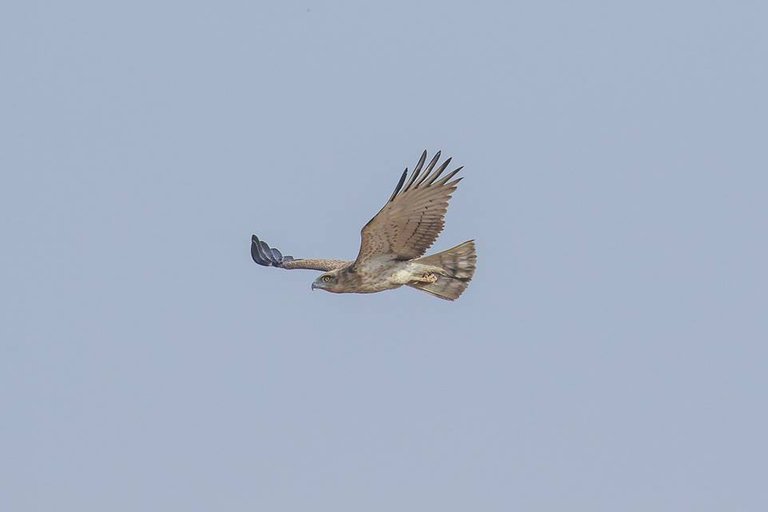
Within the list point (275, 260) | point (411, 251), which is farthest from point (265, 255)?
point (411, 251)

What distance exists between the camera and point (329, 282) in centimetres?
2159

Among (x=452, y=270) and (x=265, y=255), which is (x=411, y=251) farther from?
(x=265, y=255)

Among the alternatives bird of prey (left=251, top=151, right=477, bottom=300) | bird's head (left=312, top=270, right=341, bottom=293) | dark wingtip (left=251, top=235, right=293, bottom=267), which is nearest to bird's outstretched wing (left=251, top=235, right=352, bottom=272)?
dark wingtip (left=251, top=235, right=293, bottom=267)

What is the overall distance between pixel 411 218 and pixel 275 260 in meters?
5.07

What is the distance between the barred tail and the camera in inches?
860

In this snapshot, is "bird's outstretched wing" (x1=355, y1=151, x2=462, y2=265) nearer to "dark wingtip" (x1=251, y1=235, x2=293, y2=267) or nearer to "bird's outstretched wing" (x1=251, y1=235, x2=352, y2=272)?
"bird's outstretched wing" (x1=251, y1=235, x2=352, y2=272)

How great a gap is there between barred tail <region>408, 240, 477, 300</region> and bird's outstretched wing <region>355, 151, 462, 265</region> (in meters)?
0.67

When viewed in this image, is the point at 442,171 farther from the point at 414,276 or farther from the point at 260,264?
the point at 260,264

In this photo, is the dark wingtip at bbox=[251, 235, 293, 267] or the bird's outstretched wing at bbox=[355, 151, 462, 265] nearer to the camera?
the bird's outstretched wing at bbox=[355, 151, 462, 265]

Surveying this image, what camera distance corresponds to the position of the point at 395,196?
65.5ft

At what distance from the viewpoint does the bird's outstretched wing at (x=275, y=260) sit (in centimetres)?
2397

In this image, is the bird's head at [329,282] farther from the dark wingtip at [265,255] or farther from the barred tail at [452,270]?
the dark wingtip at [265,255]

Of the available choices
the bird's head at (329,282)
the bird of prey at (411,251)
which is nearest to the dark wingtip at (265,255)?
the bird of prey at (411,251)

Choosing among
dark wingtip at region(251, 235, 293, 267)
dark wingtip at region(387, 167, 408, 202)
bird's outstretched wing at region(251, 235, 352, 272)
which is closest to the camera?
dark wingtip at region(387, 167, 408, 202)
